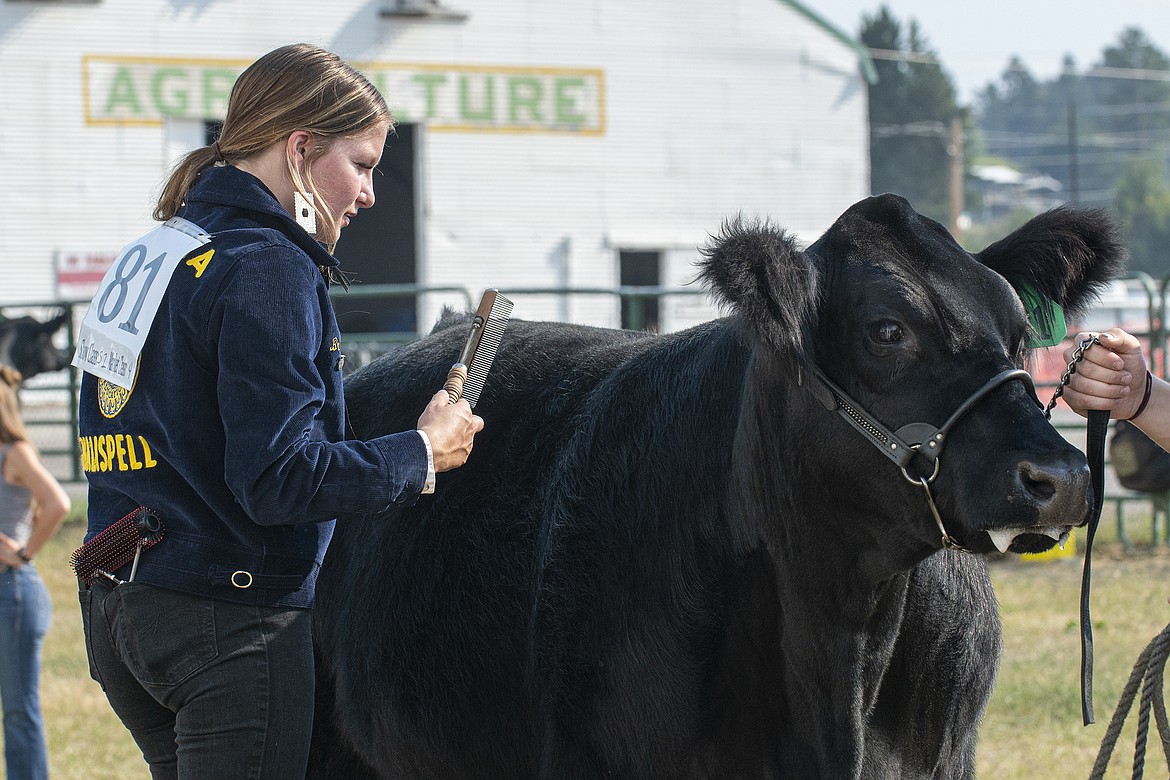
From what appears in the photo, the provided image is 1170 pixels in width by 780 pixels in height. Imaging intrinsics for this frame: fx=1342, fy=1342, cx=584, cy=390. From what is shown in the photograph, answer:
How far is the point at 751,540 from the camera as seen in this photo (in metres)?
3.09

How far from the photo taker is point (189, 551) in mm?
2434

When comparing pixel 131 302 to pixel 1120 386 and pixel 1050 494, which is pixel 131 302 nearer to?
pixel 1050 494

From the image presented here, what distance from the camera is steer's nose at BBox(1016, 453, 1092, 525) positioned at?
244 cm

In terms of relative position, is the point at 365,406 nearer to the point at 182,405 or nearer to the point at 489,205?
the point at 182,405

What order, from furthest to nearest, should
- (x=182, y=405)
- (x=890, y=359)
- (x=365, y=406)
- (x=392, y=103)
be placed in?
(x=392, y=103)
(x=365, y=406)
(x=890, y=359)
(x=182, y=405)

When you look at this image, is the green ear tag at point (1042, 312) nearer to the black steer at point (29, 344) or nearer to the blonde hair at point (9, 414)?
the blonde hair at point (9, 414)

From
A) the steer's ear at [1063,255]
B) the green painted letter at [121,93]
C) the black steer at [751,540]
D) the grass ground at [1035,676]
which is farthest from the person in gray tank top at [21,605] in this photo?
the green painted letter at [121,93]

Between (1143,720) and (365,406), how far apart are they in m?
2.38

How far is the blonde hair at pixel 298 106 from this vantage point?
8.34 feet

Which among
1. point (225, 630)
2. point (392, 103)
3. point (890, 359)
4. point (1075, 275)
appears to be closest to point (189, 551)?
point (225, 630)

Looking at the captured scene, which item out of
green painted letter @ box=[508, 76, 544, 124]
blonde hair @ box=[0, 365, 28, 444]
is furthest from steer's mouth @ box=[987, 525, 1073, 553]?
green painted letter @ box=[508, 76, 544, 124]

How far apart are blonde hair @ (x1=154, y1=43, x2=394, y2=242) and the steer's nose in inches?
56.0

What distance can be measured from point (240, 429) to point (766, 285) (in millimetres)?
1118

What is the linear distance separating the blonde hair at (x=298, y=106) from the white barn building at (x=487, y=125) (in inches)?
722
